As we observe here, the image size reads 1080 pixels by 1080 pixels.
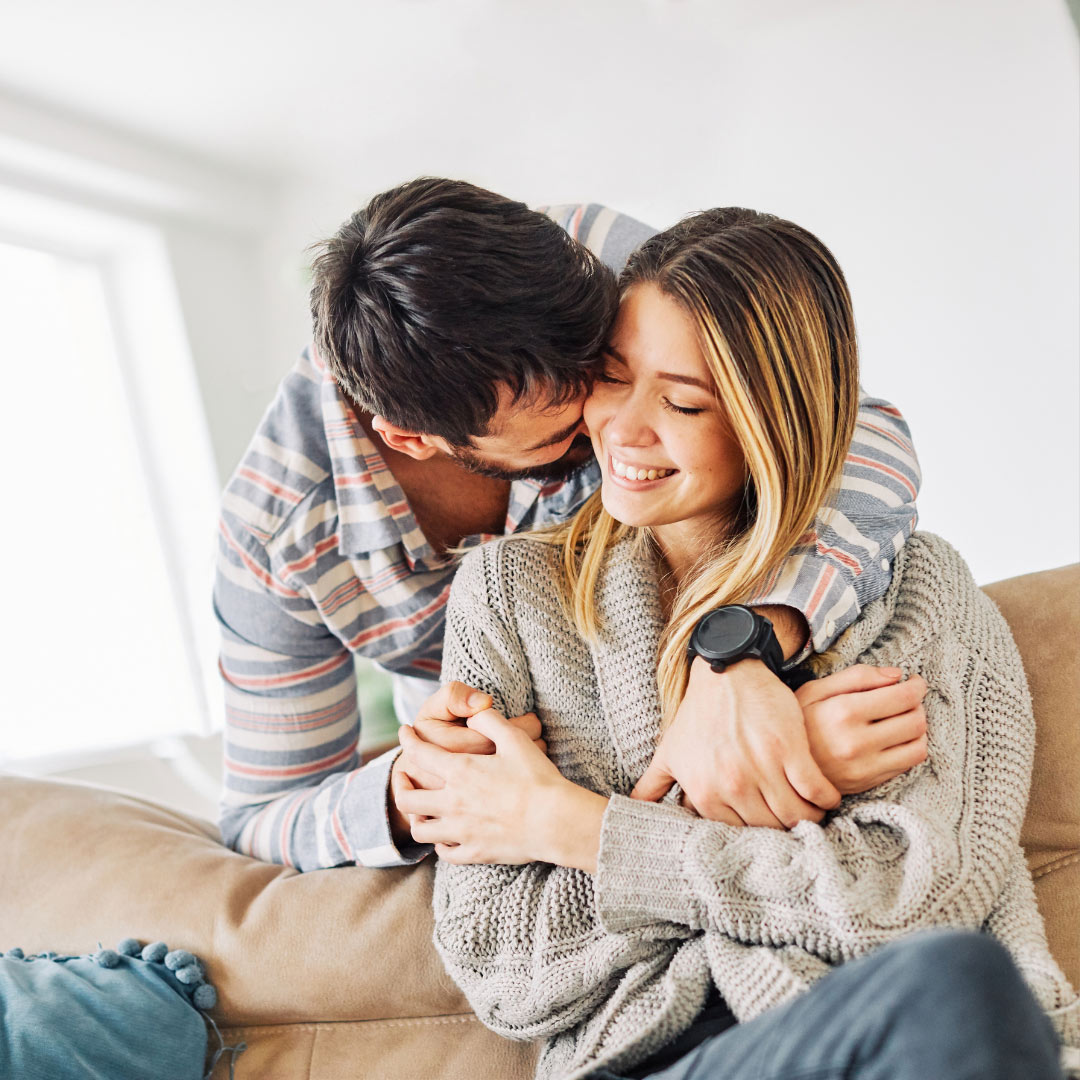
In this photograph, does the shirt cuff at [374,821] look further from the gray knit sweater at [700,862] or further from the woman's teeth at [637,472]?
the woman's teeth at [637,472]

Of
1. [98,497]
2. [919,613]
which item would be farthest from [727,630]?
[98,497]

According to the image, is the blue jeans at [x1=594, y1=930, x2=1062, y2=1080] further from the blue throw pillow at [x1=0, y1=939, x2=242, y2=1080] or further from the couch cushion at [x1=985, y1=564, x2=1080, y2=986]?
the blue throw pillow at [x1=0, y1=939, x2=242, y2=1080]

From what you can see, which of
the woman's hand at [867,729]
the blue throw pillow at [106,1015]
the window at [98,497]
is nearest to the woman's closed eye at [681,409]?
the woman's hand at [867,729]

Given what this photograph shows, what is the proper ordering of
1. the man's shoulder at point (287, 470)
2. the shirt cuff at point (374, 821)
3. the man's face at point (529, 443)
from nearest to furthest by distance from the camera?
the man's face at point (529, 443) < the shirt cuff at point (374, 821) < the man's shoulder at point (287, 470)

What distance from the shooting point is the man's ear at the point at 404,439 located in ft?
3.81

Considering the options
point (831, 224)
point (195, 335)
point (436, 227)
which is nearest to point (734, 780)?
point (436, 227)

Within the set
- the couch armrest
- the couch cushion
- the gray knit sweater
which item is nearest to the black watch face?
the gray knit sweater

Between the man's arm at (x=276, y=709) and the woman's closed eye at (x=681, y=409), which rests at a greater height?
the woman's closed eye at (x=681, y=409)

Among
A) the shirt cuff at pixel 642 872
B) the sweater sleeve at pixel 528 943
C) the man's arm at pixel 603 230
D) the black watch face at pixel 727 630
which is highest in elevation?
the man's arm at pixel 603 230

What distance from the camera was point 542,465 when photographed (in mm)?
1239

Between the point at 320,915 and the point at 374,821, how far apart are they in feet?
0.44

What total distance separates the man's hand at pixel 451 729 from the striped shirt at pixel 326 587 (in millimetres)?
106

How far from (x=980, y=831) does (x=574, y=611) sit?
473mm

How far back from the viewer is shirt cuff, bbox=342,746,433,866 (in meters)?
1.21
